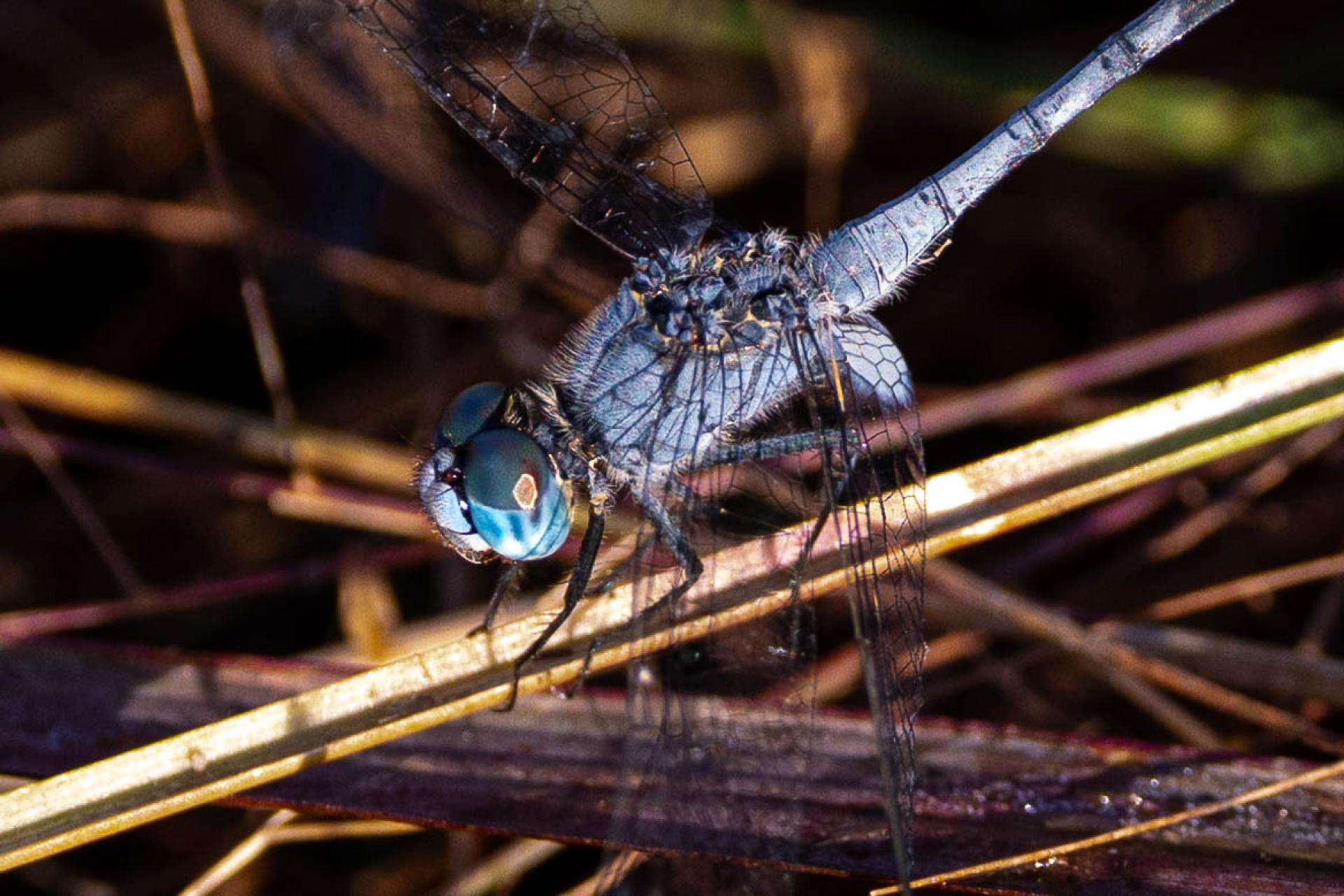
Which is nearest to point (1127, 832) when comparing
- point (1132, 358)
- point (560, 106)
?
point (1132, 358)

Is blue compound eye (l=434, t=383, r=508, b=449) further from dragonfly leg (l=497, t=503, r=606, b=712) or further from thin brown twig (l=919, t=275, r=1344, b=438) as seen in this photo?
thin brown twig (l=919, t=275, r=1344, b=438)

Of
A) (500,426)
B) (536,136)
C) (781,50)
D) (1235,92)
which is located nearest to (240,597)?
(500,426)

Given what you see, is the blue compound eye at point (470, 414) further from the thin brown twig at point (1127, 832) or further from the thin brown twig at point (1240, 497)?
the thin brown twig at point (1240, 497)

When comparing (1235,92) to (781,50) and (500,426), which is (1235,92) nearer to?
(781,50)

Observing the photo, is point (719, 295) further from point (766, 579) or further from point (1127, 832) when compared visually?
point (1127, 832)

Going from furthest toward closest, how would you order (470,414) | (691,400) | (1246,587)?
(1246,587)
(691,400)
(470,414)
